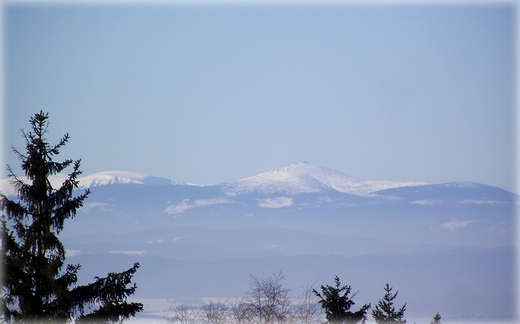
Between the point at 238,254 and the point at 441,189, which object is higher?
the point at 441,189

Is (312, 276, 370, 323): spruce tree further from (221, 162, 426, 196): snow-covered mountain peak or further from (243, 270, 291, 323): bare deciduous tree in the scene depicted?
(221, 162, 426, 196): snow-covered mountain peak

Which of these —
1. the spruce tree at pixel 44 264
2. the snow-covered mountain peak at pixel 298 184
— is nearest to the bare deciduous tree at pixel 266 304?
the spruce tree at pixel 44 264

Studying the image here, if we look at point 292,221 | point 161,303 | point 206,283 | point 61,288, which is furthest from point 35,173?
point 292,221

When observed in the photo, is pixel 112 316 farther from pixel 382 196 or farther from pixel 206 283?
pixel 382 196

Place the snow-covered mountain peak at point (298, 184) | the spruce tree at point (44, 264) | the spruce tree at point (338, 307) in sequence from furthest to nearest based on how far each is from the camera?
1. the snow-covered mountain peak at point (298, 184)
2. the spruce tree at point (338, 307)
3. the spruce tree at point (44, 264)

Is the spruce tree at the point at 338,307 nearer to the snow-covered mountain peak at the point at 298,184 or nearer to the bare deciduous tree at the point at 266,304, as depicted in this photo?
the bare deciduous tree at the point at 266,304

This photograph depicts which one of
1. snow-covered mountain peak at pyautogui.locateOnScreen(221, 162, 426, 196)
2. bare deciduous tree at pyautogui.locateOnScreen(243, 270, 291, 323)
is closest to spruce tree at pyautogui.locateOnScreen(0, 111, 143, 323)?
bare deciduous tree at pyautogui.locateOnScreen(243, 270, 291, 323)

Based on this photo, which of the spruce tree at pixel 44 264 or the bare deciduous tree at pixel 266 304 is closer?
the spruce tree at pixel 44 264

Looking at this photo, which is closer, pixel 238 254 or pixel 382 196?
pixel 238 254
